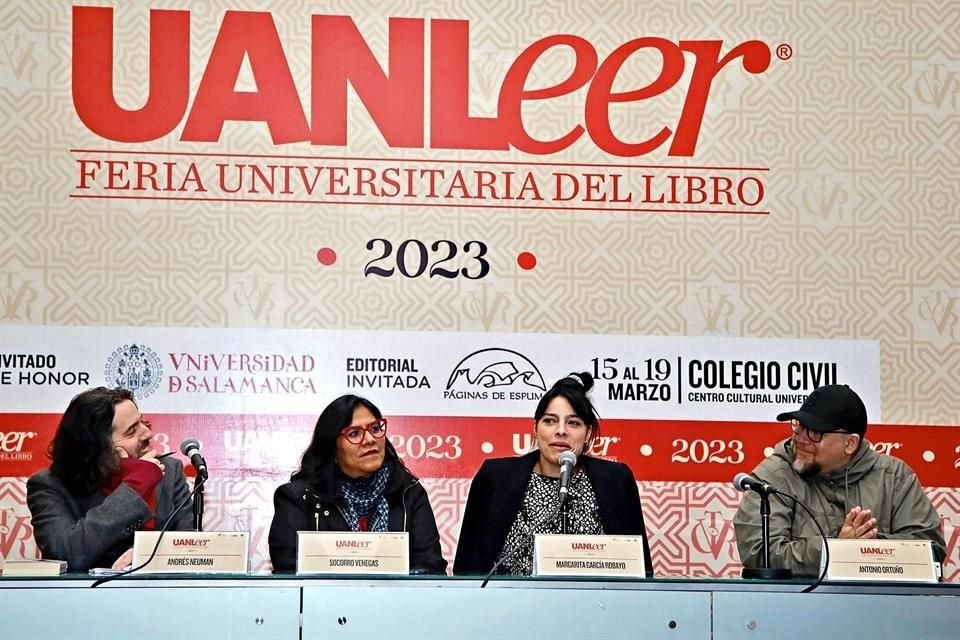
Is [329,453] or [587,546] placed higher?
[329,453]

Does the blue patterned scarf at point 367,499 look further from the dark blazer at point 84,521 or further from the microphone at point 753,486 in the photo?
the microphone at point 753,486

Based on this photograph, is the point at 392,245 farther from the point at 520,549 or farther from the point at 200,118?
the point at 520,549

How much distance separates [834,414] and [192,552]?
2.14 m

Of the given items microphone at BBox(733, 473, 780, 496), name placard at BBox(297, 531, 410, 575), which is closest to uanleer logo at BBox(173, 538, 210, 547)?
name placard at BBox(297, 531, 410, 575)

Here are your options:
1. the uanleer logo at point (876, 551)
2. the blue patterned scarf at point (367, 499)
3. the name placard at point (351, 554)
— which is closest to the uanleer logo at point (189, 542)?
the name placard at point (351, 554)

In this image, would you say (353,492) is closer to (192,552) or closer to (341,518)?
(341,518)

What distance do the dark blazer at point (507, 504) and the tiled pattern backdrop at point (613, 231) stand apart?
2.19ft

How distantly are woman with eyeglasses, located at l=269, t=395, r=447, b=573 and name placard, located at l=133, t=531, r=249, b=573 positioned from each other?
92cm

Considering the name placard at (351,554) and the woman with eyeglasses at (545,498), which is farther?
the woman with eyeglasses at (545,498)

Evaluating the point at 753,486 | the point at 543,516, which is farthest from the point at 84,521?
the point at 753,486

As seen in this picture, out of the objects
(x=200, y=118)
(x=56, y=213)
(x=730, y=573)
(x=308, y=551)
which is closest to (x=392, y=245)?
(x=200, y=118)

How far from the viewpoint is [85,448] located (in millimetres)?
3906

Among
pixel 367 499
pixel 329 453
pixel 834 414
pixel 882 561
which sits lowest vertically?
pixel 882 561

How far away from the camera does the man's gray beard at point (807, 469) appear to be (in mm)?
4145
